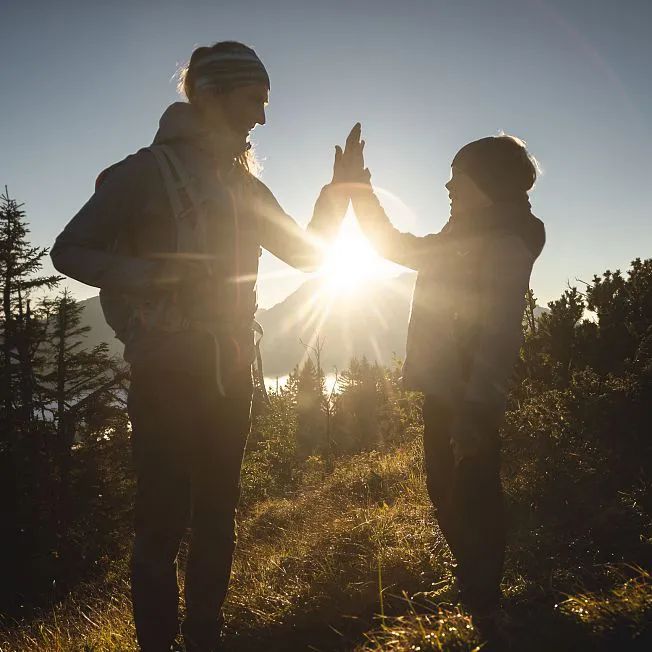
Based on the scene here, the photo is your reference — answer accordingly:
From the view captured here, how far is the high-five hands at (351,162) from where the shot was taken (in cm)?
336

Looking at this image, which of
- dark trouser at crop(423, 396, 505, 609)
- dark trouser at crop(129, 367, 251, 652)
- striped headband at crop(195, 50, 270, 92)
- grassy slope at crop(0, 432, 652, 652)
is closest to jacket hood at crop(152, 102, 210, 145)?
striped headband at crop(195, 50, 270, 92)

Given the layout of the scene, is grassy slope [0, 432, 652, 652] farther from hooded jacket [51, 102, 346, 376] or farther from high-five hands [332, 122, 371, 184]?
high-five hands [332, 122, 371, 184]

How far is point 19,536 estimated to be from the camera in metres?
19.8

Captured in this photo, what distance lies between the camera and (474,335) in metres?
2.71

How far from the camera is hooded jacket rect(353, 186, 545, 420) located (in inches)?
97.2

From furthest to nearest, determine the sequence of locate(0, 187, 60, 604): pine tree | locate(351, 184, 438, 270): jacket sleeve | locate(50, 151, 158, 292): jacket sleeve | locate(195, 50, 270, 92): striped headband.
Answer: locate(0, 187, 60, 604): pine tree
locate(351, 184, 438, 270): jacket sleeve
locate(195, 50, 270, 92): striped headband
locate(50, 151, 158, 292): jacket sleeve

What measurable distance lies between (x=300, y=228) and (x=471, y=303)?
3.41ft

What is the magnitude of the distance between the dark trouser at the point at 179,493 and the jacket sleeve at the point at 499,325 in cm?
117

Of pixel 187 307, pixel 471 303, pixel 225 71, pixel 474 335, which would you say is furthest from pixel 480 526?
pixel 225 71

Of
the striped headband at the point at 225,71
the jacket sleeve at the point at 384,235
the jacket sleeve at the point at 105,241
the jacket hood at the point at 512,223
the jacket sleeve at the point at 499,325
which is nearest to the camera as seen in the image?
the jacket sleeve at the point at 105,241

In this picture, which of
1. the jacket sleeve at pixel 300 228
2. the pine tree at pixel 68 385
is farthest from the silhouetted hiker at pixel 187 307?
the pine tree at pixel 68 385

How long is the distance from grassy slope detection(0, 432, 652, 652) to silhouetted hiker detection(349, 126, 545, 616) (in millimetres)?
352

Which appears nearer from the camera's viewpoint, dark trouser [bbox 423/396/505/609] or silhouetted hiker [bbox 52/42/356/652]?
silhouetted hiker [bbox 52/42/356/652]

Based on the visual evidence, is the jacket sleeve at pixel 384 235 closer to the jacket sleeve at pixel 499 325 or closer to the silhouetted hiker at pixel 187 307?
the jacket sleeve at pixel 499 325
